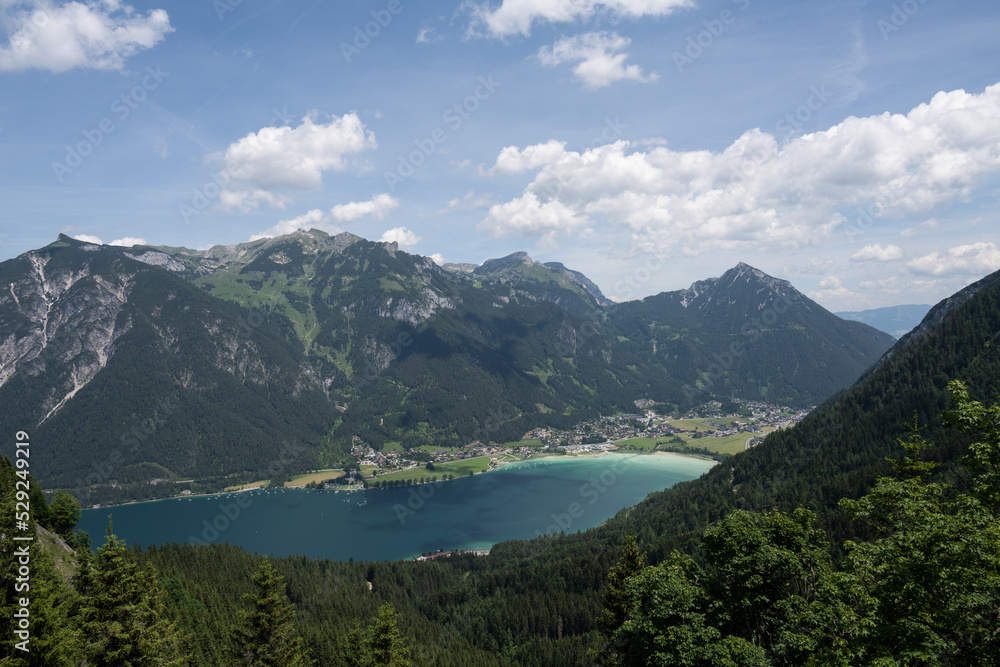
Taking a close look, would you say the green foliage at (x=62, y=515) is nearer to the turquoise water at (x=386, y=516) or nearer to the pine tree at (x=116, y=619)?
the pine tree at (x=116, y=619)

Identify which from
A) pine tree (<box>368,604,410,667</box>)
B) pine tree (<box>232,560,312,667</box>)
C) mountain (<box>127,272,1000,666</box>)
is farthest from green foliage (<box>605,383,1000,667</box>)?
mountain (<box>127,272,1000,666</box>)

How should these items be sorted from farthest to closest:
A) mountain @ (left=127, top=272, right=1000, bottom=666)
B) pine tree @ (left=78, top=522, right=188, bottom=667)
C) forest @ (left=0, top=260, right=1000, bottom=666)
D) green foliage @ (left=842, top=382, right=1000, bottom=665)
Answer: mountain @ (left=127, top=272, right=1000, bottom=666)
pine tree @ (left=78, top=522, right=188, bottom=667)
forest @ (left=0, top=260, right=1000, bottom=666)
green foliage @ (left=842, top=382, right=1000, bottom=665)

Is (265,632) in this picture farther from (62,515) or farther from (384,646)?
(62,515)

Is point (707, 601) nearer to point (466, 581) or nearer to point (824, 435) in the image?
point (466, 581)

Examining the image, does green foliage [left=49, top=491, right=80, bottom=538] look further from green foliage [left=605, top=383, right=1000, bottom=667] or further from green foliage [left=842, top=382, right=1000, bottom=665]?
green foliage [left=842, top=382, right=1000, bottom=665]

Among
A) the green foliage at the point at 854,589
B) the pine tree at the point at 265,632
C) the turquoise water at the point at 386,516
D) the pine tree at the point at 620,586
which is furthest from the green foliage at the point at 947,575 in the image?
the turquoise water at the point at 386,516
